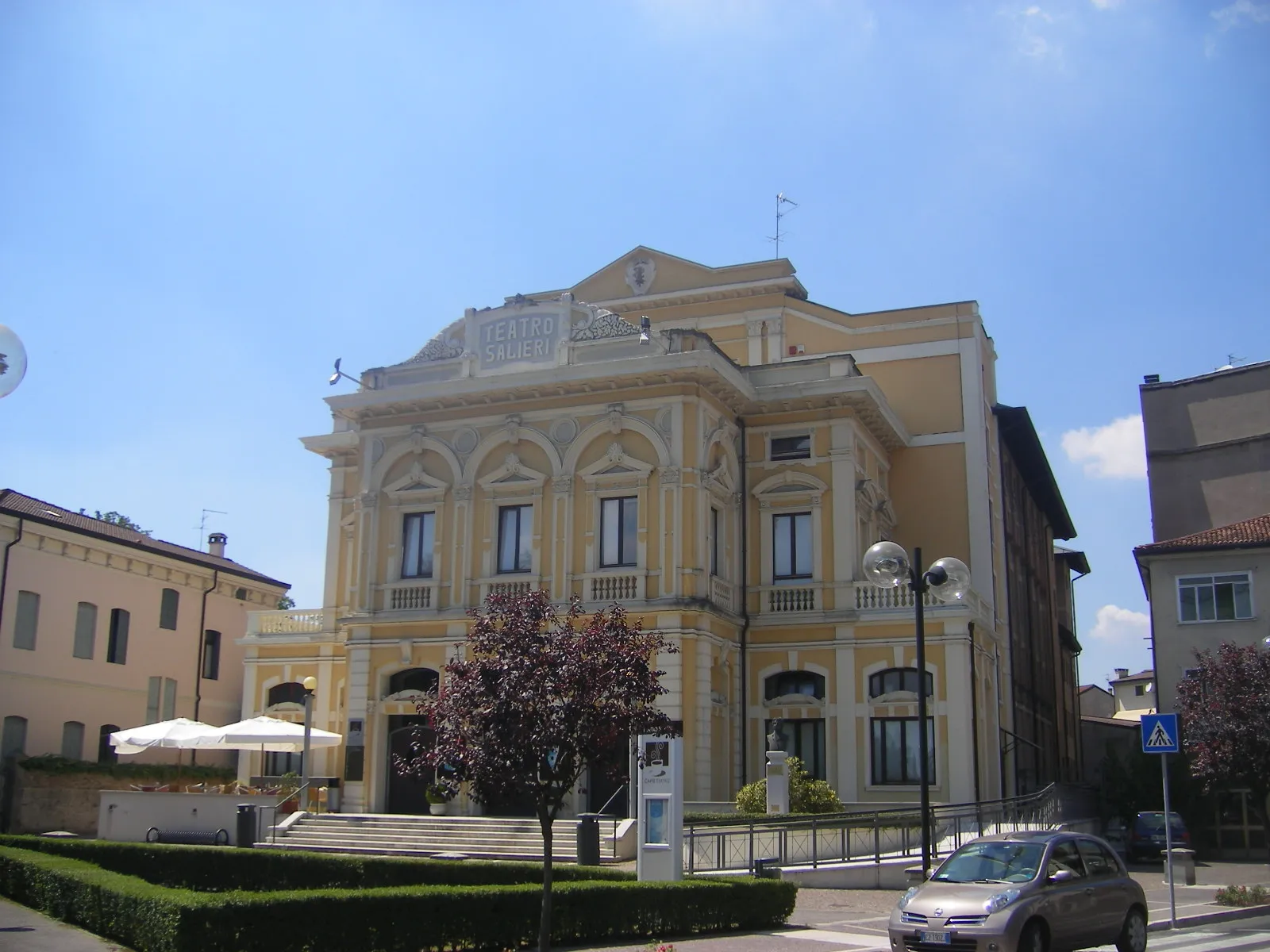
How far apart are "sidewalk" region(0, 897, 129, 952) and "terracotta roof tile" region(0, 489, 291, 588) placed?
23943 mm

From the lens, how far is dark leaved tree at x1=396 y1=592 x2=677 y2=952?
14.4 m

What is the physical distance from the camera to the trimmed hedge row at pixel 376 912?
42.5 feet

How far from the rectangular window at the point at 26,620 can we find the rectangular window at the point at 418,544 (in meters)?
12.2

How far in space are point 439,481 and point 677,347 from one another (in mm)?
7651

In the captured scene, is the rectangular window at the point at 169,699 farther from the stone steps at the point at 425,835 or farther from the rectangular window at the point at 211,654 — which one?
the stone steps at the point at 425,835

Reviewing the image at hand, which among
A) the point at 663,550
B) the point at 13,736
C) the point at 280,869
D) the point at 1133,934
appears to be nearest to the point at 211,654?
the point at 13,736

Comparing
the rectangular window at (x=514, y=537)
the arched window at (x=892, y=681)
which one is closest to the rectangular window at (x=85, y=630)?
the rectangular window at (x=514, y=537)

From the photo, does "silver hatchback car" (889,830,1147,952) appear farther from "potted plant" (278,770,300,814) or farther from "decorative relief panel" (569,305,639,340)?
"potted plant" (278,770,300,814)

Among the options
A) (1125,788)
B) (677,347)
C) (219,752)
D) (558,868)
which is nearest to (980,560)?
(1125,788)

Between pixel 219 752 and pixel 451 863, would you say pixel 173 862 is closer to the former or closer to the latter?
pixel 451 863

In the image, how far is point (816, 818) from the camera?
2456cm

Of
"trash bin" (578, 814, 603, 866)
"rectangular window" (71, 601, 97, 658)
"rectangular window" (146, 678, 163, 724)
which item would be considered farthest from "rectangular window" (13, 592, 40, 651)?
"trash bin" (578, 814, 603, 866)

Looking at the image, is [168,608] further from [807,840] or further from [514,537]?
[807,840]

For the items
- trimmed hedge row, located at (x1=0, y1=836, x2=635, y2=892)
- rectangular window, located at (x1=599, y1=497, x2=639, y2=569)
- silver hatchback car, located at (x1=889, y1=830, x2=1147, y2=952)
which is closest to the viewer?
silver hatchback car, located at (x1=889, y1=830, x2=1147, y2=952)
